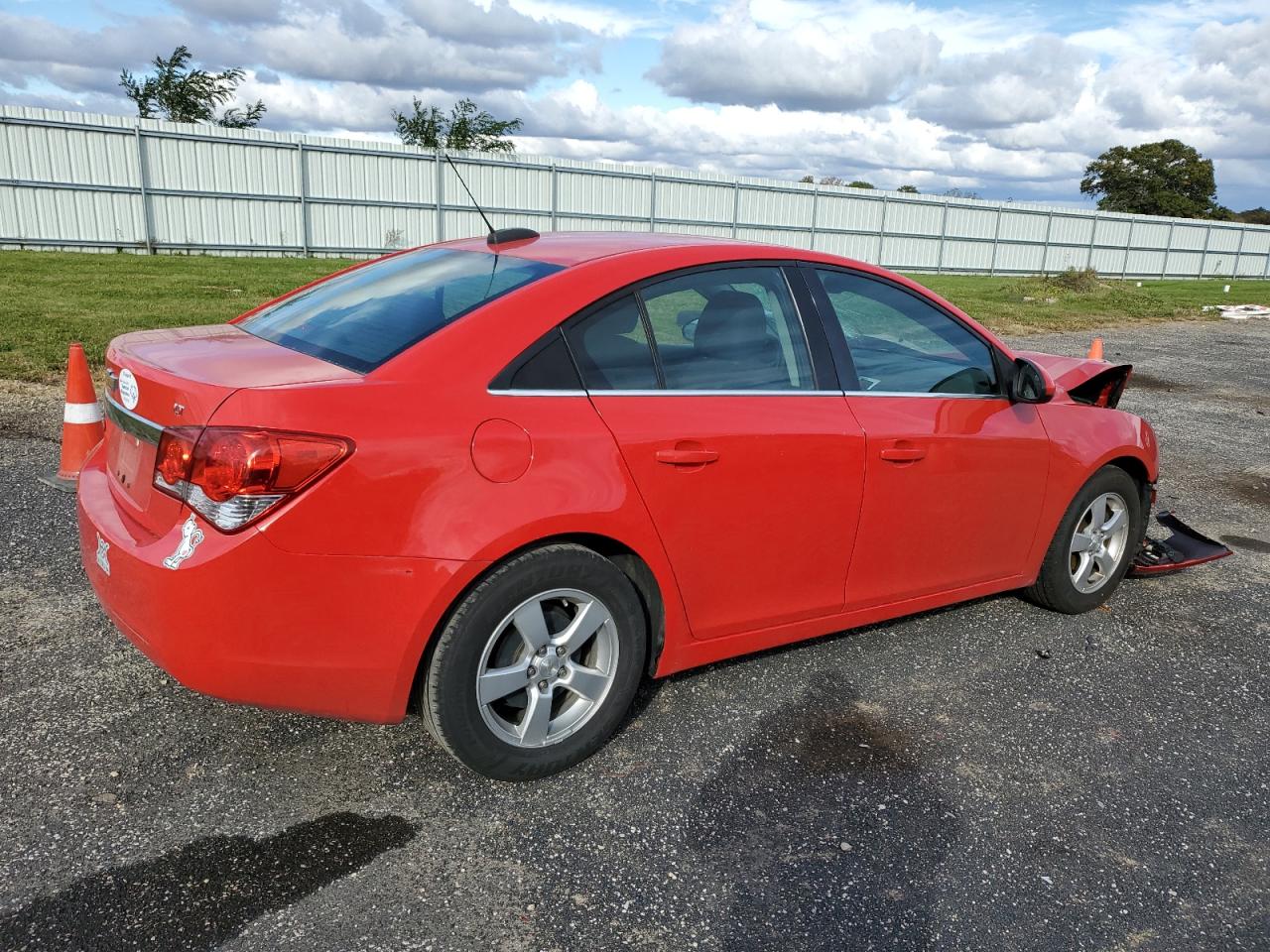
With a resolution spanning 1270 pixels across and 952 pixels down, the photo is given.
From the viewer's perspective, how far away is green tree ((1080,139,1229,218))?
75.1 m

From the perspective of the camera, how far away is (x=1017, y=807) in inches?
120

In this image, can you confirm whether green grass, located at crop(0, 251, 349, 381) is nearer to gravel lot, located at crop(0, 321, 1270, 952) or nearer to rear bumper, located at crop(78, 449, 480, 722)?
gravel lot, located at crop(0, 321, 1270, 952)

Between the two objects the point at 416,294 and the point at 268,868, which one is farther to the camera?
the point at 416,294

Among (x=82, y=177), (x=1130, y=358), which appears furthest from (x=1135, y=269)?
(x=82, y=177)

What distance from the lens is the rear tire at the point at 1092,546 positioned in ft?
14.4

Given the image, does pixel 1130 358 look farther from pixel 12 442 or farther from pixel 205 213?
pixel 205 213

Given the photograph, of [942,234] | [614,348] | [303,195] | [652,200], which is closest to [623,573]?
[614,348]

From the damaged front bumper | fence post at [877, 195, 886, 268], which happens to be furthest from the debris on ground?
the damaged front bumper

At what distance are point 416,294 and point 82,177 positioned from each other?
73.1ft

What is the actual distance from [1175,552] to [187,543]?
468 cm

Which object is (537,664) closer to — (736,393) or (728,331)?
(736,393)

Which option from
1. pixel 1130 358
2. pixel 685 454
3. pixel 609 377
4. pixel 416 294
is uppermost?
pixel 416 294

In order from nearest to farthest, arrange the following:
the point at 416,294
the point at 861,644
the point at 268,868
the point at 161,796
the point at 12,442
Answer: the point at 268,868 < the point at 161,796 < the point at 416,294 < the point at 861,644 < the point at 12,442

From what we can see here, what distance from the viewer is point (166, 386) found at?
2.78 m
